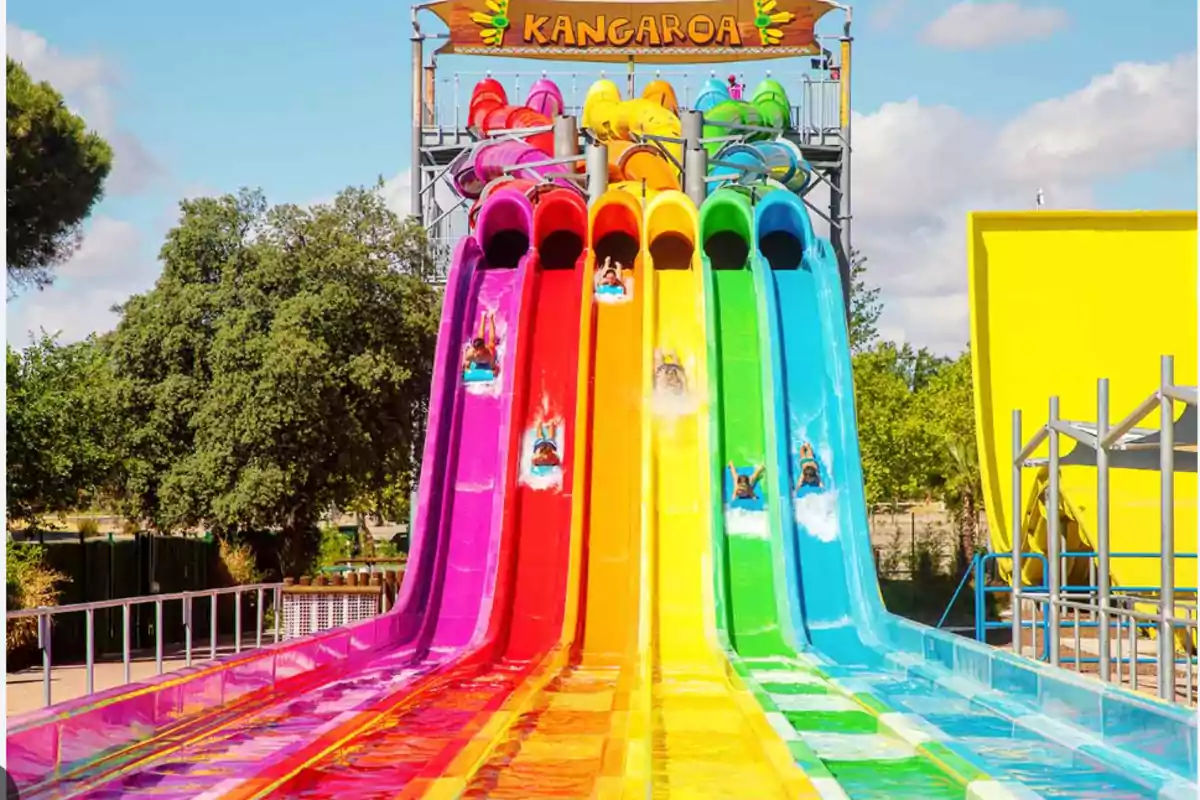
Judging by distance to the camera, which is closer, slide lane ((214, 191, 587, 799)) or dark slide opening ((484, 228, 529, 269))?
slide lane ((214, 191, 587, 799))

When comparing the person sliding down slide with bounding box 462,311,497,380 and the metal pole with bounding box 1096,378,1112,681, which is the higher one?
the person sliding down slide with bounding box 462,311,497,380

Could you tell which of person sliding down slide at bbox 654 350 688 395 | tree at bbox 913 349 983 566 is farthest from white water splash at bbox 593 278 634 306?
tree at bbox 913 349 983 566

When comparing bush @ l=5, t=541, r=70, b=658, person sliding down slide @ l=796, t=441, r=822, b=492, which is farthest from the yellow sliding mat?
bush @ l=5, t=541, r=70, b=658

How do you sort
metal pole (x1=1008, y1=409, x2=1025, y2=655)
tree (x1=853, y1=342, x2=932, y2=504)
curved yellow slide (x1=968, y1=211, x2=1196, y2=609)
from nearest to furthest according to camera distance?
metal pole (x1=1008, y1=409, x2=1025, y2=655) → curved yellow slide (x1=968, y1=211, x2=1196, y2=609) → tree (x1=853, y1=342, x2=932, y2=504)

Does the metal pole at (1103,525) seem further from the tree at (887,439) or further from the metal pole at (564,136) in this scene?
the tree at (887,439)

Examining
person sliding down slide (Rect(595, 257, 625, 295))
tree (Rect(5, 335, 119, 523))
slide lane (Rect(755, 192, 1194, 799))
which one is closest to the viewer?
slide lane (Rect(755, 192, 1194, 799))

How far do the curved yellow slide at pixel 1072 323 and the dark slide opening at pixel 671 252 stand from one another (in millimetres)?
4143

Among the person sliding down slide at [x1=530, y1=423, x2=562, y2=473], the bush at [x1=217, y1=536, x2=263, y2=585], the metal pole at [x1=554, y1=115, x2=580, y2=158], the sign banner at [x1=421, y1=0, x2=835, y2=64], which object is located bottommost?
the bush at [x1=217, y1=536, x2=263, y2=585]

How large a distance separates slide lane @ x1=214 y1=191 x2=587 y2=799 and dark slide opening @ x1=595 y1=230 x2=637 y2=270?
32 cm

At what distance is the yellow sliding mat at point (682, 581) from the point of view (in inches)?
370

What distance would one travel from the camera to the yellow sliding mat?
9.40m

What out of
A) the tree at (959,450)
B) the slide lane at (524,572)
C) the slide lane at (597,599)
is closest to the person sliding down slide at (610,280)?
the slide lane at (597,599)

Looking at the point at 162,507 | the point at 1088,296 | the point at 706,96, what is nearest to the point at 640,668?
the point at 1088,296

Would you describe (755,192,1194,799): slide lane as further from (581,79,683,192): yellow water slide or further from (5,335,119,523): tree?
(5,335,119,523): tree
